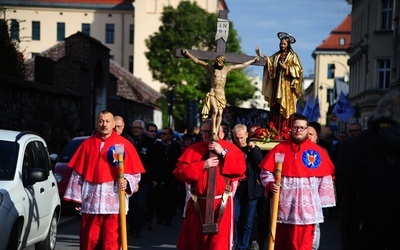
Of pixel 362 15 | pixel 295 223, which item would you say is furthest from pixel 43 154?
pixel 362 15

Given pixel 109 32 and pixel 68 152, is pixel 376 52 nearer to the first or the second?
pixel 68 152

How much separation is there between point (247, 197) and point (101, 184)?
356 centimetres

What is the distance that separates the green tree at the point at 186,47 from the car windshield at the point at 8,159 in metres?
62.5

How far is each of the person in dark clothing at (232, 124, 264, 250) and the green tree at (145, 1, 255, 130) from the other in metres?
60.7

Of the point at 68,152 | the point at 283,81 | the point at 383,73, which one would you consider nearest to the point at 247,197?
the point at 283,81

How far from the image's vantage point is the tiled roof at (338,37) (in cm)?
9888

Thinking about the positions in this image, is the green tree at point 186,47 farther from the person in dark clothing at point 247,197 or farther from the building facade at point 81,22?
the person in dark clothing at point 247,197

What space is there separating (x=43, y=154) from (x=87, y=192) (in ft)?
7.84

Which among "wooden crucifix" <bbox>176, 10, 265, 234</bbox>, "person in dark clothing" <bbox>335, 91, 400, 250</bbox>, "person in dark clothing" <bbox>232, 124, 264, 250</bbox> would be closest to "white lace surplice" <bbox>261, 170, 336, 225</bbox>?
"wooden crucifix" <bbox>176, 10, 265, 234</bbox>

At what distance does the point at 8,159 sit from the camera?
35.3 feet

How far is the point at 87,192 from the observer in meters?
9.77

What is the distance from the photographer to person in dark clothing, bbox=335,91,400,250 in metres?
5.62

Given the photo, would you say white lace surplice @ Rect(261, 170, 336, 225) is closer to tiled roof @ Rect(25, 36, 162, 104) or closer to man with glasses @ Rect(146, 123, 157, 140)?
man with glasses @ Rect(146, 123, 157, 140)

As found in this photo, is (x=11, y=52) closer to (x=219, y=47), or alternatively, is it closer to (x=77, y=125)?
(x=77, y=125)
